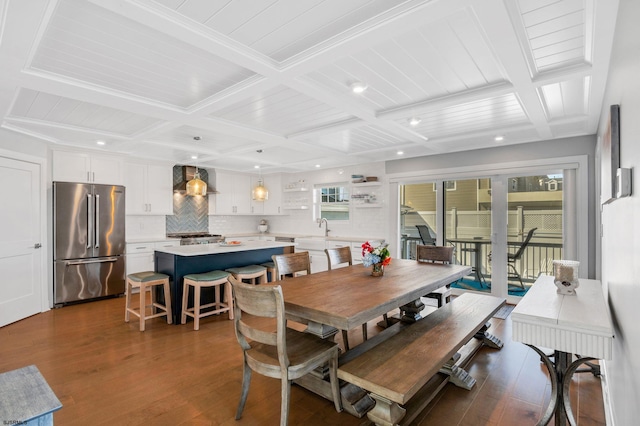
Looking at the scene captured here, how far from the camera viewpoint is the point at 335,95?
2750 mm

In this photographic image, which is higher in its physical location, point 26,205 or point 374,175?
point 374,175

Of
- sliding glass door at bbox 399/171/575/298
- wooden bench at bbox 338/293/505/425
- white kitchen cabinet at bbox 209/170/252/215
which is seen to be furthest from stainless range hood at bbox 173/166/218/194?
wooden bench at bbox 338/293/505/425

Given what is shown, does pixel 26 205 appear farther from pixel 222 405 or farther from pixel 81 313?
pixel 222 405

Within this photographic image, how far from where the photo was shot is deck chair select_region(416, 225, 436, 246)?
5.62m

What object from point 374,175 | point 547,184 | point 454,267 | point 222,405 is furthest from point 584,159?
point 222,405

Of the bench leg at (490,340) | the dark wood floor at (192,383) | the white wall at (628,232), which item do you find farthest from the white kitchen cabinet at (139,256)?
the white wall at (628,232)

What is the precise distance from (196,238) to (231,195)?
1.41m

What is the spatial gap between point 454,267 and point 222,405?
2557mm

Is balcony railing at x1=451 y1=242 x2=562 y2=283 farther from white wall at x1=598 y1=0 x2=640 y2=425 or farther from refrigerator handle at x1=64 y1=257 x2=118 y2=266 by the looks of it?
refrigerator handle at x1=64 y1=257 x2=118 y2=266

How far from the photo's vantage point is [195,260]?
13.7ft

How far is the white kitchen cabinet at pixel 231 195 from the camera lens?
283 inches

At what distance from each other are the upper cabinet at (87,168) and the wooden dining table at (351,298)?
421cm

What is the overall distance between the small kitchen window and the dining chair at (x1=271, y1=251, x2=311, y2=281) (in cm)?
372

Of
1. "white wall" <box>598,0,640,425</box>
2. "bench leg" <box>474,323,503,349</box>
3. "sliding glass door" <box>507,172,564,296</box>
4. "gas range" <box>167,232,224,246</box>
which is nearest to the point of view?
"white wall" <box>598,0,640,425</box>
